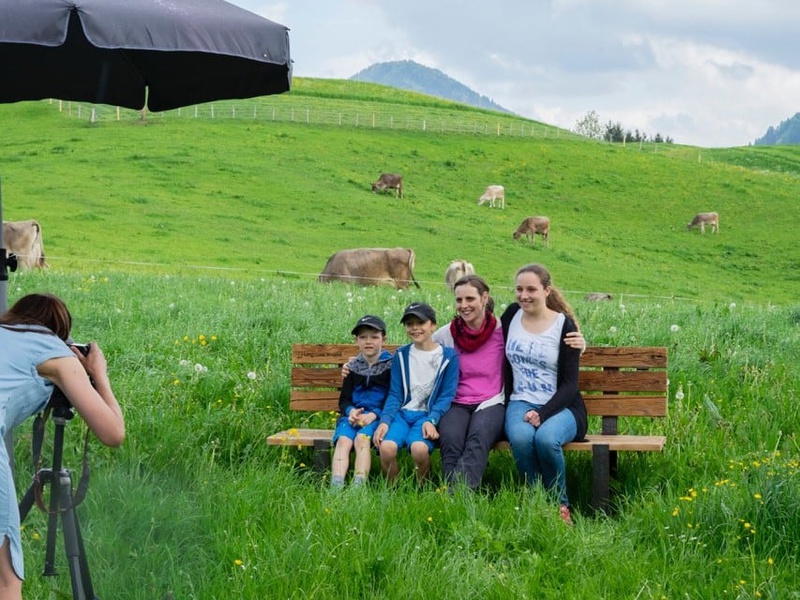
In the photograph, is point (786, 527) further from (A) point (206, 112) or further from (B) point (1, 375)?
(A) point (206, 112)

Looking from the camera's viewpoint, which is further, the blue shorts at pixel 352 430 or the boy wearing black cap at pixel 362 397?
the blue shorts at pixel 352 430

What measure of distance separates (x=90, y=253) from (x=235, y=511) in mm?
24232

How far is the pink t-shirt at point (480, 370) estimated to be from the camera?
672cm

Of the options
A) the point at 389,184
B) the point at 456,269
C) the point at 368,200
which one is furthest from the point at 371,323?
the point at 389,184

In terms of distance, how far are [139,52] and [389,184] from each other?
1494 inches

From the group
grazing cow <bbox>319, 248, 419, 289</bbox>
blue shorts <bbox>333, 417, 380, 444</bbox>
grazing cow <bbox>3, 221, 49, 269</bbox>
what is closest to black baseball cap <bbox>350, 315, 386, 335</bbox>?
blue shorts <bbox>333, 417, 380, 444</bbox>

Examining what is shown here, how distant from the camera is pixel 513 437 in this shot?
20.6 ft

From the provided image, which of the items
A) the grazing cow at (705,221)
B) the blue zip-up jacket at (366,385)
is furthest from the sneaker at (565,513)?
the grazing cow at (705,221)

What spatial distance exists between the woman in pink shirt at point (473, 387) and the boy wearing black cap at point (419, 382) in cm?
11

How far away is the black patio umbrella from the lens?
412 centimetres

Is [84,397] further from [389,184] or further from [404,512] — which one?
[389,184]

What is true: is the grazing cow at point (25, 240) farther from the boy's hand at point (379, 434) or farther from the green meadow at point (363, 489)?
the boy's hand at point (379, 434)

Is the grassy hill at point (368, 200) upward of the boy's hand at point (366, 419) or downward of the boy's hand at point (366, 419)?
upward

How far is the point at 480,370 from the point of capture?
6.82 m
